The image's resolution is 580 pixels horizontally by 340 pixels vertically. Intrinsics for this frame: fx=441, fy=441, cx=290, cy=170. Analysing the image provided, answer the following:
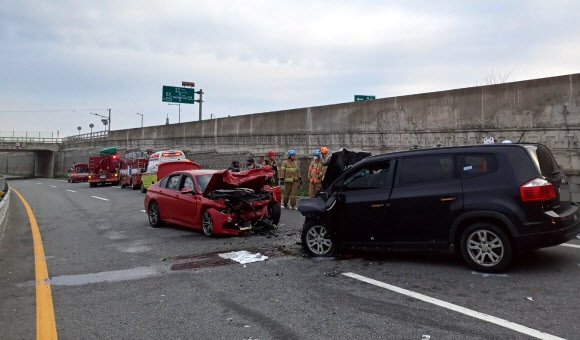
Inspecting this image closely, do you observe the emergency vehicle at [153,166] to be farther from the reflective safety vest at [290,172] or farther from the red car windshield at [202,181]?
the red car windshield at [202,181]

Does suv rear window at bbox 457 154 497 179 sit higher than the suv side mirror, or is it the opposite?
suv rear window at bbox 457 154 497 179

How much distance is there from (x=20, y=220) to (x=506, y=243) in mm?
12627

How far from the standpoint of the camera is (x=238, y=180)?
909 centimetres

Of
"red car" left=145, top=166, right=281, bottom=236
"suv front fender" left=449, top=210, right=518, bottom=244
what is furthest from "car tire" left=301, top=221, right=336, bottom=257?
"red car" left=145, top=166, right=281, bottom=236

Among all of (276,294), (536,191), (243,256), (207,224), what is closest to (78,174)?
(207,224)

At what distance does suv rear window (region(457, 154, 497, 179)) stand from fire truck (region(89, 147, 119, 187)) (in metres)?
28.3

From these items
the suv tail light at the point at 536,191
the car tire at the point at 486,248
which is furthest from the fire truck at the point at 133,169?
the suv tail light at the point at 536,191

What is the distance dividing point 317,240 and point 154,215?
211 inches

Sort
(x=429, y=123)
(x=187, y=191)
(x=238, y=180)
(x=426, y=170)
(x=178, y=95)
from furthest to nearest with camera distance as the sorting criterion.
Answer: (x=178, y=95), (x=429, y=123), (x=187, y=191), (x=238, y=180), (x=426, y=170)

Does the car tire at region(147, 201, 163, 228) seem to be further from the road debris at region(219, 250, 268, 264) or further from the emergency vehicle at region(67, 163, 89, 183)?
the emergency vehicle at region(67, 163, 89, 183)

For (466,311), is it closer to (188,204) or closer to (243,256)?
(243,256)

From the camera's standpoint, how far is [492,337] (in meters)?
3.69

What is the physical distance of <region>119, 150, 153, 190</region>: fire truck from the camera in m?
24.8

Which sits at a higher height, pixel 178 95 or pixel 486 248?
pixel 178 95
